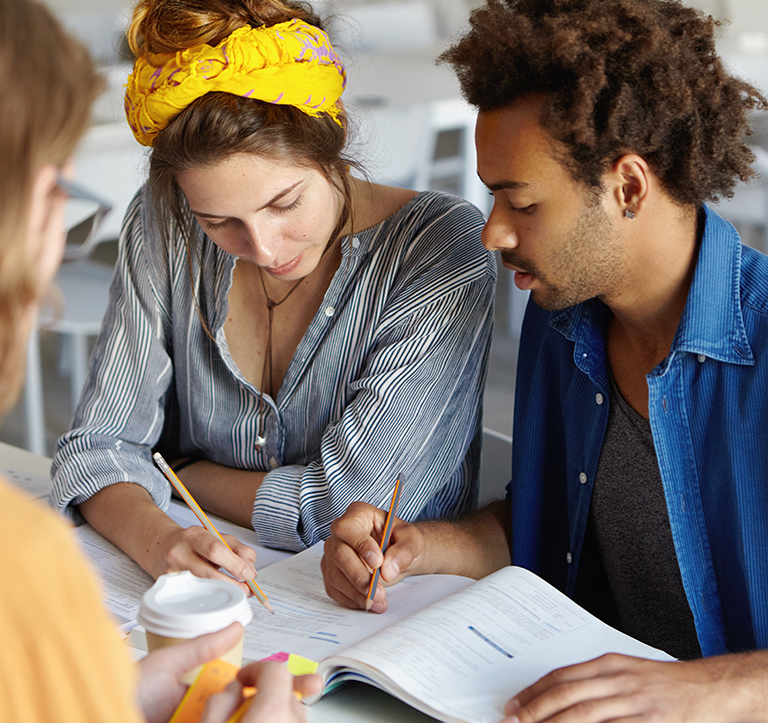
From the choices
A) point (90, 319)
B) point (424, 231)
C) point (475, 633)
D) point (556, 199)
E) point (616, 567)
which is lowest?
point (90, 319)

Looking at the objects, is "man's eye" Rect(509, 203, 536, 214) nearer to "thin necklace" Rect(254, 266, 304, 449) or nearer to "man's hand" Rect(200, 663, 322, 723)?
"thin necklace" Rect(254, 266, 304, 449)

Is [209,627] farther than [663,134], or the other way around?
[663,134]

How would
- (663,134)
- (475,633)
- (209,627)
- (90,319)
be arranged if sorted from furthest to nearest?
(90,319) < (663,134) < (475,633) < (209,627)

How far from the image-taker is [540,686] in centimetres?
84

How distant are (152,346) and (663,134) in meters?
0.88

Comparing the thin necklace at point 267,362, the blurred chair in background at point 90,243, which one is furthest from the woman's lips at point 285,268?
the blurred chair in background at point 90,243

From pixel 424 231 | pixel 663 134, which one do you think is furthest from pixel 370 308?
pixel 663 134

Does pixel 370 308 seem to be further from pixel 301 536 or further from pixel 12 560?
pixel 12 560

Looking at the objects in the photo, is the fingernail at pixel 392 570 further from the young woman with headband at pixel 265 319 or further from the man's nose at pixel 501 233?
the man's nose at pixel 501 233

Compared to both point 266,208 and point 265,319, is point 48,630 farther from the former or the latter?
point 265,319

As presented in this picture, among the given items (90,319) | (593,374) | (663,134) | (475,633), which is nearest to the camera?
(475,633)

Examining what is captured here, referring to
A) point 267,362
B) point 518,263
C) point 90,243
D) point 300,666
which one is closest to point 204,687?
point 300,666

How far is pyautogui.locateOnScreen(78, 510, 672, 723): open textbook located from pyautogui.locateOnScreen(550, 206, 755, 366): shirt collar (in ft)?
1.22

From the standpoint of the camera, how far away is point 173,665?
0.71 meters
